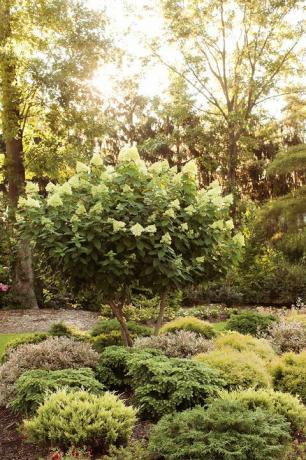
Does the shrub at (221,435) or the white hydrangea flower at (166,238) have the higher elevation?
the white hydrangea flower at (166,238)

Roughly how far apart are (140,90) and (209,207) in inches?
689

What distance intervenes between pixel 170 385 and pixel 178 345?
1.43 m

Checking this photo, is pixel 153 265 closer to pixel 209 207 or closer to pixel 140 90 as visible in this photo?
pixel 209 207

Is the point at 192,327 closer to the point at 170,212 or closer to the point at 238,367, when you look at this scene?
the point at 170,212

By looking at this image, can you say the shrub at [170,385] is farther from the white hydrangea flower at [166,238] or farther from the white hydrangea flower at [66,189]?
the white hydrangea flower at [66,189]

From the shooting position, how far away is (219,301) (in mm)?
15203

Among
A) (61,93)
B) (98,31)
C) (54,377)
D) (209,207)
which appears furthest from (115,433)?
(98,31)

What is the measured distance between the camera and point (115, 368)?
5777mm

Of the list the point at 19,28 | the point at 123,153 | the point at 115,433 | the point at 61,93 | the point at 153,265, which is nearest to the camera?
the point at 115,433

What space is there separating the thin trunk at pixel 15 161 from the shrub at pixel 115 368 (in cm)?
876

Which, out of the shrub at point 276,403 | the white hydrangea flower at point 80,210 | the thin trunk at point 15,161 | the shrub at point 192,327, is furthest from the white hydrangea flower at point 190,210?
the thin trunk at point 15,161

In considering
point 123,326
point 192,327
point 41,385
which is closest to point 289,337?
point 192,327

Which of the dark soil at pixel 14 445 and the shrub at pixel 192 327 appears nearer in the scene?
the dark soil at pixel 14 445

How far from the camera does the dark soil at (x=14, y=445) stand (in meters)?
4.09
